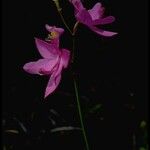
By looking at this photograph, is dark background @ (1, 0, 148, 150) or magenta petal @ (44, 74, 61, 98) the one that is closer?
magenta petal @ (44, 74, 61, 98)

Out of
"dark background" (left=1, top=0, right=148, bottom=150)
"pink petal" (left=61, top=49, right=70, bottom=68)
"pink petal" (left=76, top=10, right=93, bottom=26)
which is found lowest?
"dark background" (left=1, top=0, right=148, bottom=150)

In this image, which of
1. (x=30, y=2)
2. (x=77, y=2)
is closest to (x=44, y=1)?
(x=30, y=2)

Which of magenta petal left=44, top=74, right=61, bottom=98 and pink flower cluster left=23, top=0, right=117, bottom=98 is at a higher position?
pink flower cluster left=23, top=0, right=117, bottom=98

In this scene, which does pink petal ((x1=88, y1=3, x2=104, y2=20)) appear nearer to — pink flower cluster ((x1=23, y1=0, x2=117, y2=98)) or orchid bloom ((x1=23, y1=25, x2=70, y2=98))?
pink flower cluster ((x1=23, y1=0, x2=117, y2=98))

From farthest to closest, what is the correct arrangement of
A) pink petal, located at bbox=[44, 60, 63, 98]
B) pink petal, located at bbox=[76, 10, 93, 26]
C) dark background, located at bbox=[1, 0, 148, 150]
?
dark background, located at bbox=[1, 0, 148, 150], pink petal, located at bbox=[44, 60, 63, 98], pink petal, located at bbox=[76, 10, 93, 26]

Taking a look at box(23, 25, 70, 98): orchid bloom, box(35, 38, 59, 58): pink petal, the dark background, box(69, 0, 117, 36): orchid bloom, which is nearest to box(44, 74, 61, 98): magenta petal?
box(23, 25, 70, 98): orchid bloom

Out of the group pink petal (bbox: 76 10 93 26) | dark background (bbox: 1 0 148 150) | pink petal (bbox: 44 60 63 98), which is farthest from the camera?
dark background (bbox: 1 0 148 150)

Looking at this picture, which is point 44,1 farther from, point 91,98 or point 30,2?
point 91,98
